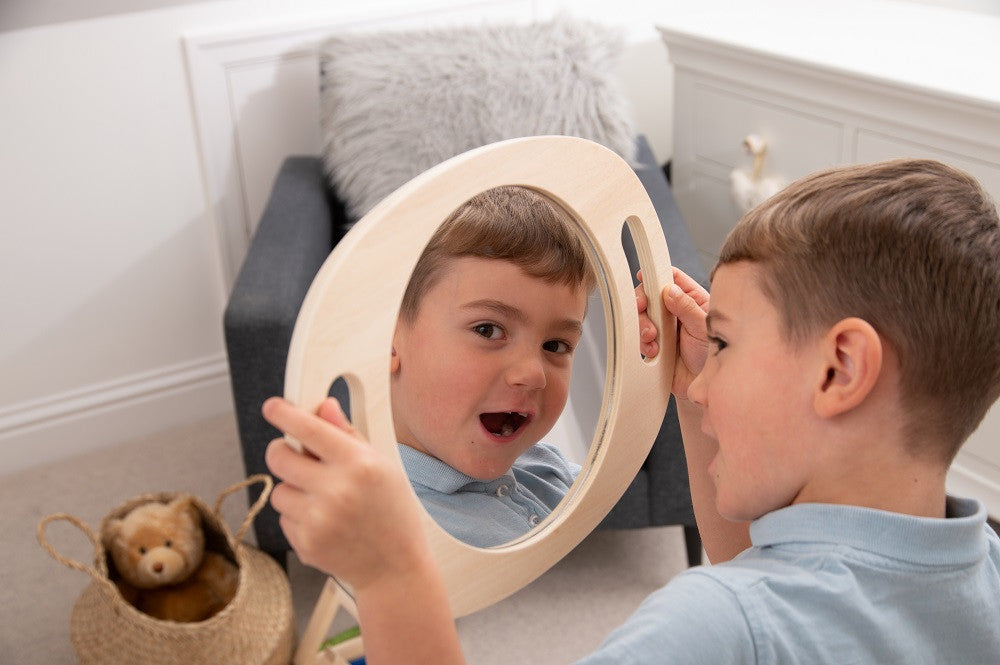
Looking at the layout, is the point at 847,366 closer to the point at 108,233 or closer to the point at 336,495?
the point at 336,495

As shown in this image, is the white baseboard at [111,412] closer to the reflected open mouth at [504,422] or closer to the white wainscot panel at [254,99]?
the white wainscot panel at [254,99]

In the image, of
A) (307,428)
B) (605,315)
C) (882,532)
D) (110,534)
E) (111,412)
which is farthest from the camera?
(111,412)

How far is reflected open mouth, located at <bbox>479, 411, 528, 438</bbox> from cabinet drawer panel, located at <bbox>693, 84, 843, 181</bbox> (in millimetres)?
1508

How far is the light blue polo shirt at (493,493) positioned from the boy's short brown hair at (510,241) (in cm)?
11

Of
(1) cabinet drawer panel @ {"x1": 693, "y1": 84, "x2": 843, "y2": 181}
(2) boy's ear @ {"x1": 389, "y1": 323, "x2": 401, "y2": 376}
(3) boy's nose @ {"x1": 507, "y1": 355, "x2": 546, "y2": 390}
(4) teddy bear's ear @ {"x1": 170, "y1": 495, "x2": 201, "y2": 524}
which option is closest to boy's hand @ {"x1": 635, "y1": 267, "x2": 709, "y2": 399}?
(3) boy's nose @ {"x1": 507, "y1": 355, "x2": 546, "y2": 390}

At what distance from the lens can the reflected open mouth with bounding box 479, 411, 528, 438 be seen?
72 centimetres


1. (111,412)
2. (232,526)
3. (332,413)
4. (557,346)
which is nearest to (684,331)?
(557,346)

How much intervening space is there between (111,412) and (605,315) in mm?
1917

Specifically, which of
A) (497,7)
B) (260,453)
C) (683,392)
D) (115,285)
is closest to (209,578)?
(260,453)

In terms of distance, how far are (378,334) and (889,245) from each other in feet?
1.05

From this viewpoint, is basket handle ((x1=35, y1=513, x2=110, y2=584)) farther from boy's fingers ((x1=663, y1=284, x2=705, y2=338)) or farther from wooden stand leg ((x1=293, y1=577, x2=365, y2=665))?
boy's fingers ((x1=663, y1=284, x2=705, y2=338))

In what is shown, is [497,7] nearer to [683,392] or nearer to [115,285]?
[115,285]

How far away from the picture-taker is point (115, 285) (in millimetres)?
2320

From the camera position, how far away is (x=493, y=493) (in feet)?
2.38
